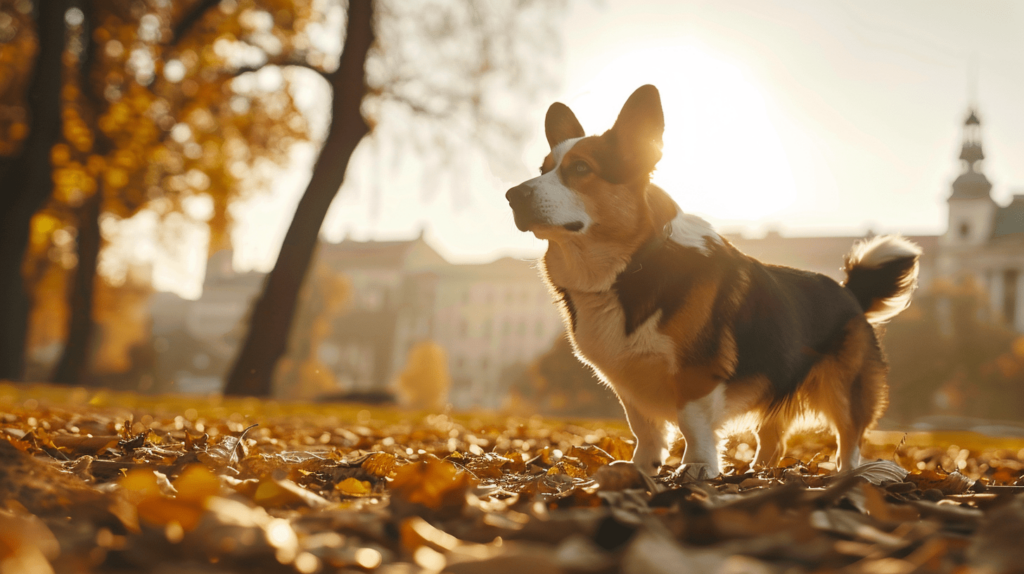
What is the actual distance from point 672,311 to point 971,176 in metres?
82.6

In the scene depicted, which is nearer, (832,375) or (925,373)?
(832,375)

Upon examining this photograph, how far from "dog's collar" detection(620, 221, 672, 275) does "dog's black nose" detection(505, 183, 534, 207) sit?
0.55 meters

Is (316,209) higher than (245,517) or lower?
higher

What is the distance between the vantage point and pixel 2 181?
1267 cm

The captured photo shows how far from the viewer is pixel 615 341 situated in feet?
10.6

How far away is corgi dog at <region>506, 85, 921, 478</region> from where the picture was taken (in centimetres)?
315

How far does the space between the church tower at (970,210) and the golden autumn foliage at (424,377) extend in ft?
175

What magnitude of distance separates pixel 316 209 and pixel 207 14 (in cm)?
620

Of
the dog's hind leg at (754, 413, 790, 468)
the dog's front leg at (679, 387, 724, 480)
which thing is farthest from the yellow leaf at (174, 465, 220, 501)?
the dog's hind leg at (754, 413, 790, 468)

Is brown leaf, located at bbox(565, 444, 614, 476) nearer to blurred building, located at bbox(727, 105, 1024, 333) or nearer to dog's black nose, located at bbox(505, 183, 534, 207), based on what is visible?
dog's black nose, located at bbox(505, 183, 534, 207)

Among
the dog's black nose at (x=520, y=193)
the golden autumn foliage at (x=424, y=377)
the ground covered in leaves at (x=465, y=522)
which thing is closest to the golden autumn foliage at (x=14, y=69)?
the dog's black nose at (x=520, y=193)

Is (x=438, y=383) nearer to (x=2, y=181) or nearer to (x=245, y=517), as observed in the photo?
(x=2, y=181)

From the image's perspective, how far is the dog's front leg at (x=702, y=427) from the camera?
3.11 m

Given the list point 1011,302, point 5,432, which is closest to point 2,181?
point 5,432
